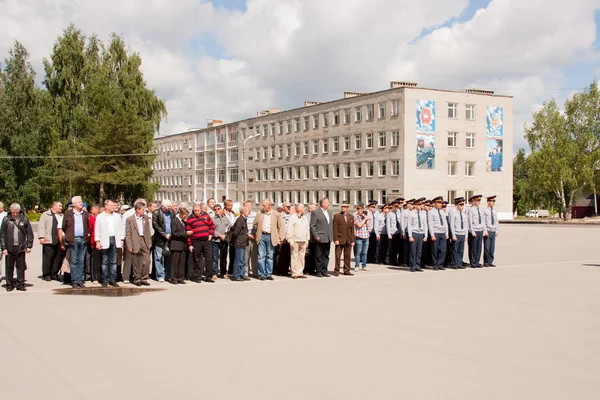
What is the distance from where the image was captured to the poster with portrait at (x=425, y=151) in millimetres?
64250

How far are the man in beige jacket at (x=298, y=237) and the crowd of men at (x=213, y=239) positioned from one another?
0.02 metres

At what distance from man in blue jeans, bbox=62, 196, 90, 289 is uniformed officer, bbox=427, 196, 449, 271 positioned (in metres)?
9.03

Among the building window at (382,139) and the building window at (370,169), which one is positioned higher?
the building window at (382,139)

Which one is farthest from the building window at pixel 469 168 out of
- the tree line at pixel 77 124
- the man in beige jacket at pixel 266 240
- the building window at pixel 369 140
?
the man in beige jacket at pixel 266 240

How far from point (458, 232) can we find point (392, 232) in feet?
6.34

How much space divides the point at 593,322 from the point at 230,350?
214 inches

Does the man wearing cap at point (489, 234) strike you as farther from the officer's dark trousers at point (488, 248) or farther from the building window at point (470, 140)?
the building window at point (470, 140)

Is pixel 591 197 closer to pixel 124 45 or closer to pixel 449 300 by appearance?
pixel 124 45

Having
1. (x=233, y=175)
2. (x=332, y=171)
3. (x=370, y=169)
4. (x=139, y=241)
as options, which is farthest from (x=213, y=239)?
(x=233, y=175)

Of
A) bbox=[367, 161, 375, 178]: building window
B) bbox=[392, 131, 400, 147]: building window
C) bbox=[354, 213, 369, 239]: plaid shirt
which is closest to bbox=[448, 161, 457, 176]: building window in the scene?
bbox=[392, 131, 400, 147]: building window

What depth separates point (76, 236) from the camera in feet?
46.7

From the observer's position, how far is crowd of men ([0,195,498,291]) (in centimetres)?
1427

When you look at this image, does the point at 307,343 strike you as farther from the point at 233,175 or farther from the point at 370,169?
the point at 233,175

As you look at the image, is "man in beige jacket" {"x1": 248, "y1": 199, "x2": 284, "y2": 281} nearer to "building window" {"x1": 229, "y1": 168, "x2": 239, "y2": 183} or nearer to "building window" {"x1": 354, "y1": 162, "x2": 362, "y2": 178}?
"building window" {"x1": 354, "y1": 162, "x2": 362, "y2": 178}
